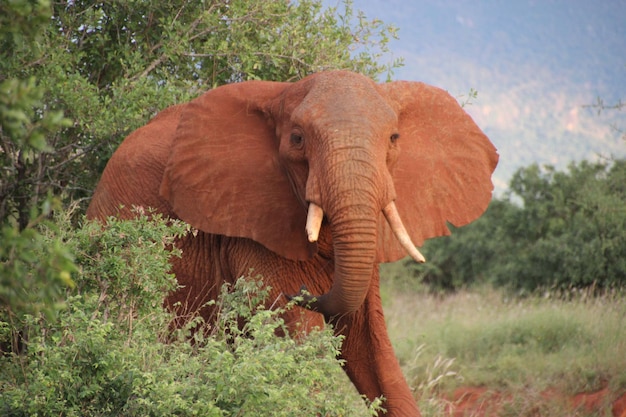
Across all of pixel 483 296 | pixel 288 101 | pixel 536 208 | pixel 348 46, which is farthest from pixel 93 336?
pixel 536 208

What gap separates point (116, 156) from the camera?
297 inches

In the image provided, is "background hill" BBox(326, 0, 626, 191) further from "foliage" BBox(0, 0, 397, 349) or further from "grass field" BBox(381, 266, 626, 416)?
"foliage" BBox(0, 0, 397, 349)

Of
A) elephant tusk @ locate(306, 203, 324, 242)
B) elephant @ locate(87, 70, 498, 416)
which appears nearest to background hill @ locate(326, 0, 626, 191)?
elephant @ locate(87, 70, 498, 416)

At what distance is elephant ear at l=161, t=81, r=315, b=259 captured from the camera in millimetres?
6477

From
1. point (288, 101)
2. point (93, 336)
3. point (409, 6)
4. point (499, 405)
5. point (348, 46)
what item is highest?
point (409, 6)

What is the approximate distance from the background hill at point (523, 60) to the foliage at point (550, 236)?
248 feet

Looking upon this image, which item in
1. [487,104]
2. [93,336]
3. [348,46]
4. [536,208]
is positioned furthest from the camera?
[487,104]

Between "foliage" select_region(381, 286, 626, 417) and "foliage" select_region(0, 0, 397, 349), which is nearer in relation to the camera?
"foliage" select_region(0, 0, 397, 349)

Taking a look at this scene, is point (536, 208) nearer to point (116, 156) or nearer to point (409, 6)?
point (116, 156)

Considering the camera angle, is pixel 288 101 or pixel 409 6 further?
pixel 409 6

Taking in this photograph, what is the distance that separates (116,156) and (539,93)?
11855 centimetres

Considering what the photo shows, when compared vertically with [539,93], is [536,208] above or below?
below

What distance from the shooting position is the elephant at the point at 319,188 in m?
5.82

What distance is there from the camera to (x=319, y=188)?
19.2ft
